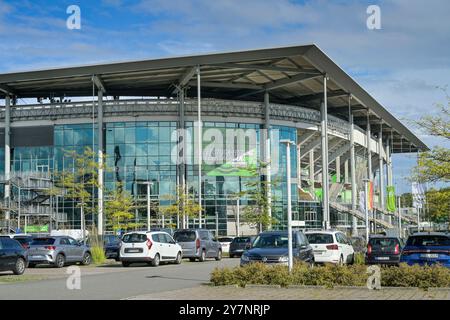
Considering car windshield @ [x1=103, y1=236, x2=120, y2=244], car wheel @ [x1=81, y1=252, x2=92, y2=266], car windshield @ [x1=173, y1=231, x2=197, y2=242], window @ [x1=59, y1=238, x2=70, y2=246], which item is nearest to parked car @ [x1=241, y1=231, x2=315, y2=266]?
window @ [x1=59, y1=238, x2=70, y2=246]

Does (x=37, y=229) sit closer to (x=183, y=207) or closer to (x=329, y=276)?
(x=183, y=207)

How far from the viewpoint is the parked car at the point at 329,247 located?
88.0ft

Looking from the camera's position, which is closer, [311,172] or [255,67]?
[255,67]

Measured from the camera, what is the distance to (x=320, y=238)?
2750cm

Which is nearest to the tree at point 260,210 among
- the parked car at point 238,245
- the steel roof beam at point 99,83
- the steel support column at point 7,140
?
the parked car at point 238,245

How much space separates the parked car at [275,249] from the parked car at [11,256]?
332 inches

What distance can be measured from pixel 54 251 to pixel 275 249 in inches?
518

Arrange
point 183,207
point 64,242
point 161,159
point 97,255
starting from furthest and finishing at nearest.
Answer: point 161,159
point 183,207
point 97,255
point 64,242

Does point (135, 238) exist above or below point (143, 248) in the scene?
above

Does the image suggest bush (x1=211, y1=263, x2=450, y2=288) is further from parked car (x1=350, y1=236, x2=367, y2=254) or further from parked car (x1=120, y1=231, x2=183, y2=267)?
parked car (x1=350, y1=236, x2=367, y2=254)

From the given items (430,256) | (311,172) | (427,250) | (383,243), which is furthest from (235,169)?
(430,256)

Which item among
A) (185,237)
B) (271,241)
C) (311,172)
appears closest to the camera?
(271,241)
